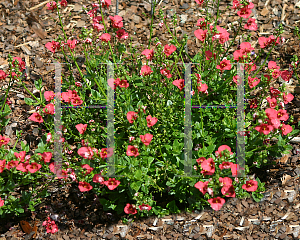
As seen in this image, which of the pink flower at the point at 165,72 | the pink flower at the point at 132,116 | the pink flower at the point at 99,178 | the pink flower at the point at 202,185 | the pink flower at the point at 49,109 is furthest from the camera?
the pink flower at the point at 165,72

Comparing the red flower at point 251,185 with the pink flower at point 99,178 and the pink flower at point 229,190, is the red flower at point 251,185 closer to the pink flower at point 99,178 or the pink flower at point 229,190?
the pink flower at point 229,190

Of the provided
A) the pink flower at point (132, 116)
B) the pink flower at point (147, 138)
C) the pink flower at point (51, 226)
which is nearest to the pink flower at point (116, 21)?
the pink flower at point (132, 116)

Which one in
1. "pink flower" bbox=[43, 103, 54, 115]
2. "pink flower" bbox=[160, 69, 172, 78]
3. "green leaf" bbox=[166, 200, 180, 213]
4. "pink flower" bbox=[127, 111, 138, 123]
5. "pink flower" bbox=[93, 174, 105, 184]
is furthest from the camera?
"pink flower" bbox=[160, 69, 172, 78]

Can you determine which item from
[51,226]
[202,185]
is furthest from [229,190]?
[51,226]

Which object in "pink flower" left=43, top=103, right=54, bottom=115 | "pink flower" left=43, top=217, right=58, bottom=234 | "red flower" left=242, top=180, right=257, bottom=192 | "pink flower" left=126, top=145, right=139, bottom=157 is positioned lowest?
"pink flower" left=43, top=217, right=58, bottom=234

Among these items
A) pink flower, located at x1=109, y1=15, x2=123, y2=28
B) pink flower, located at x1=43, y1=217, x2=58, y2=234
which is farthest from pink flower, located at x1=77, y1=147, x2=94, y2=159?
pink flower, located at x1=109, y1=15, x2=123, y2=28

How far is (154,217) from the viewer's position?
4.24 metres

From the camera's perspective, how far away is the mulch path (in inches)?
158

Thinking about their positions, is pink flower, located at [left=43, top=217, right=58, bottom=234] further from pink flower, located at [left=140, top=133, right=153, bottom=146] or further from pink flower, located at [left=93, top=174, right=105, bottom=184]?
pink flower, located at [left=140, top=133, right=153, bottom=146]

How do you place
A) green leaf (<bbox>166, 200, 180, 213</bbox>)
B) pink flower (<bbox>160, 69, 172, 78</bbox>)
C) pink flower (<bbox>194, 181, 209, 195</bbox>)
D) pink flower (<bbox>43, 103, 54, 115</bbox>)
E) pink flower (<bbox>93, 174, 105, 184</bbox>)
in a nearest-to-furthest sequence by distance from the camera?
pink flower (<bbox>194, 181, 209, 195</bbox>) < pink flower (<bbox>93, 174, 105, 184</bbox>) < pink flower (<bbox>43, 103, 54, 115</bbox>) < green leaf (<bbox>166, 200, 180, 213</bbox>) < pink flower (<bbox>160, 69, 172, 78</bbox>)

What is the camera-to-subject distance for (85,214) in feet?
14.6

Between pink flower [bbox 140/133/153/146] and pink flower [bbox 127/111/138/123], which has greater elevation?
pink flower [bbox 127/111/138/123]

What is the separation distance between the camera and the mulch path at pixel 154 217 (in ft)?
13.2

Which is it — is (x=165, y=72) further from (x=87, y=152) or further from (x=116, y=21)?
(x=87, y=152)
